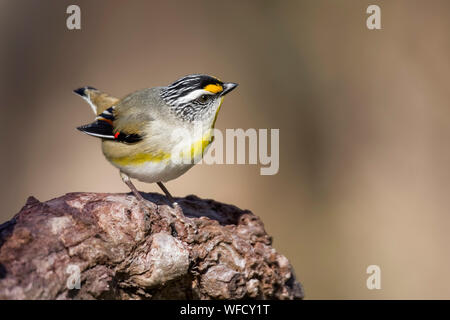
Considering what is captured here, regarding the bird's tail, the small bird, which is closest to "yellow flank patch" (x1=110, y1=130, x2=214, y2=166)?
the small bird

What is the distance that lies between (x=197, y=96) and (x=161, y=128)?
21.3 inches

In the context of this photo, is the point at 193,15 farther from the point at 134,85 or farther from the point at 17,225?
the point at 17,225

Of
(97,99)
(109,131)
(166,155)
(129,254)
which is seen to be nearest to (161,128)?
(166,155)

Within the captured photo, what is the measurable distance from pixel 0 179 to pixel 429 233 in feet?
26.5

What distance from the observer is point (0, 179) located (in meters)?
9.66

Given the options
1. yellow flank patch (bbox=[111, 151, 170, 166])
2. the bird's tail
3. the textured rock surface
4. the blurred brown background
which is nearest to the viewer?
the textured rock surface

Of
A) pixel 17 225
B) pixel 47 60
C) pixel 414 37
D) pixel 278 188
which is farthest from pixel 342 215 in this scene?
pixel 17 225

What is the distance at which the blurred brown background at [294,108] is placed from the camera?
30.5ft

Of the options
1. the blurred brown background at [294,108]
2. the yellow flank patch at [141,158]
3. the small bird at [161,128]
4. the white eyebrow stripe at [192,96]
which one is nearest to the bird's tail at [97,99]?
the small bird at [161,128]

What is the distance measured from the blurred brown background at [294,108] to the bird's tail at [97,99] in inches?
101

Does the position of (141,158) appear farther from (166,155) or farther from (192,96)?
(192,96)

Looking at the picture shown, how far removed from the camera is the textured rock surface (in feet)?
12.0

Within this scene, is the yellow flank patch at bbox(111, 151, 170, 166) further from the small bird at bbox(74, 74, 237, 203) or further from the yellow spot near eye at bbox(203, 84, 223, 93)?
the yellow spot near eye at bbox(203, 84, 223, 93)
